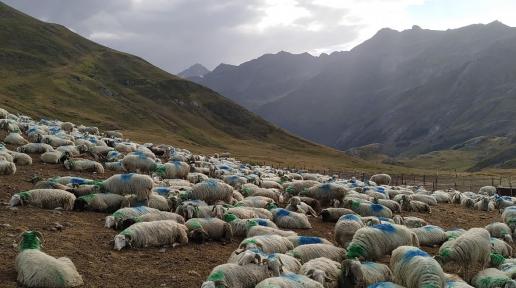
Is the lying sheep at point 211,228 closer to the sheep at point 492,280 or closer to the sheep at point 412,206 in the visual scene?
the sheep at point 492,280

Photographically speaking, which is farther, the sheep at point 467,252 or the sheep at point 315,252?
the sheep at point 315,252

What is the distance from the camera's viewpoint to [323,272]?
35.0 feet

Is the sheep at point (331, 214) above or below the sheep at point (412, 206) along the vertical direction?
above

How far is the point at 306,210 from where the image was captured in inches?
838

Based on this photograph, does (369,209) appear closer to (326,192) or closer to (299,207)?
(326,192)

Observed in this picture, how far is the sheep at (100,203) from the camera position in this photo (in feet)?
56.4

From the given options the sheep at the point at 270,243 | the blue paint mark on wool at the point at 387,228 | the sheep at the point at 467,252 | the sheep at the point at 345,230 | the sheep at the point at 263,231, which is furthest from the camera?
the sheep at the point at 345,230

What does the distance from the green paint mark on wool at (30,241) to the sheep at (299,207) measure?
1090cm

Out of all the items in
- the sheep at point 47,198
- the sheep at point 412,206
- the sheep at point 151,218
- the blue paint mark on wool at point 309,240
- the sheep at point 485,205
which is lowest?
the sheep at point 485,205

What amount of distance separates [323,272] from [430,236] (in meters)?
8.25

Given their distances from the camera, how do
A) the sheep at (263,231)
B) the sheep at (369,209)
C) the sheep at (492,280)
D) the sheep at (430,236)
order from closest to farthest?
the sheep at (492,280)
the sheep at (263,231)
the sheep at (430,236)
the sheep at (369,209)

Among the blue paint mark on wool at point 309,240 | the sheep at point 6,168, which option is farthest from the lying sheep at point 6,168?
the blue paint mark on wool at point 309,240

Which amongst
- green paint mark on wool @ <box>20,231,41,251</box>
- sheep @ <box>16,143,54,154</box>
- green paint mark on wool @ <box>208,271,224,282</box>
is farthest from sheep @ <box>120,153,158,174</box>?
green paint mark on wool @ <box>208,271,224,282</box>

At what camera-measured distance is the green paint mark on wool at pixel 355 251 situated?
1277 cm
